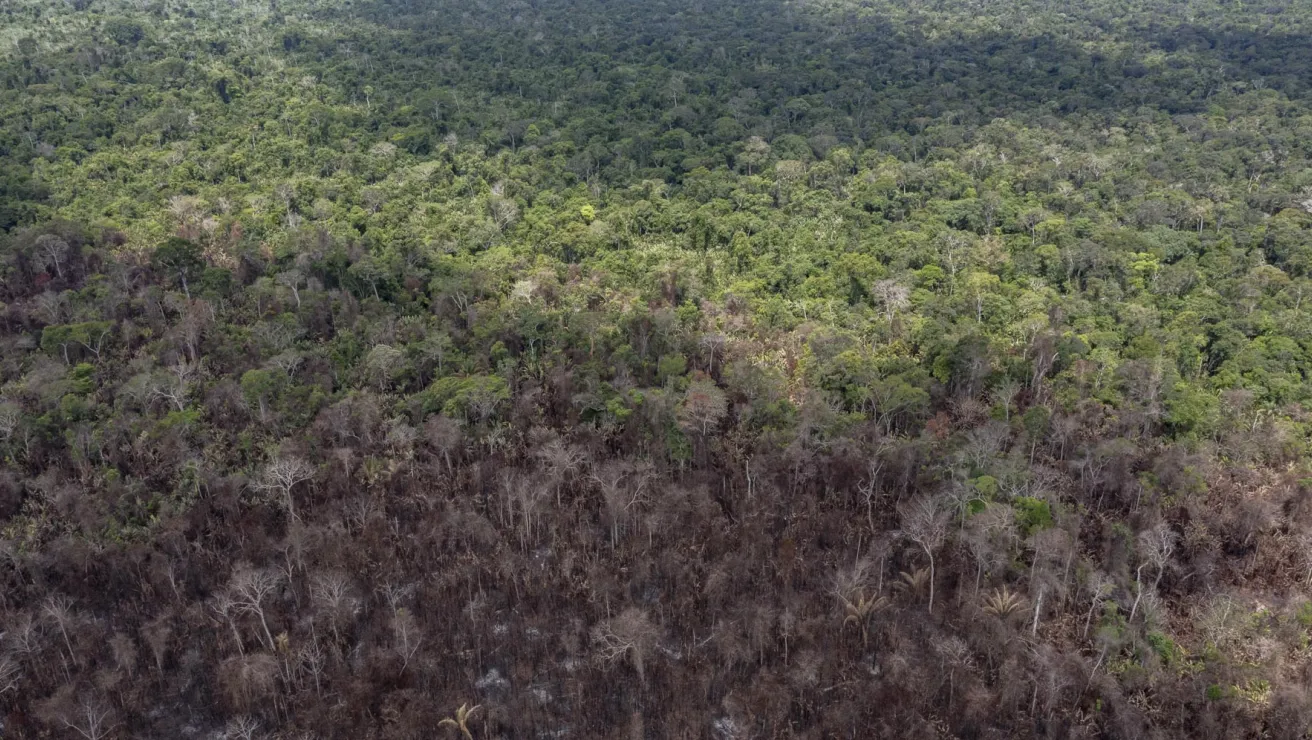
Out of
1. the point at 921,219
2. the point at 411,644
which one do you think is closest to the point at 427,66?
the point at 921,219

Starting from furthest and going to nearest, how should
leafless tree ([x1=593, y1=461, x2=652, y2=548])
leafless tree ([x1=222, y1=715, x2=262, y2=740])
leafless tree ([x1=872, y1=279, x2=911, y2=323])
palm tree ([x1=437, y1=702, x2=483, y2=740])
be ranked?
1. leafless tree ([x1=872, y1=279, x2=911, y2=323])
2. leafless tree ([x1=593, y1=461, x2=652, y2=548])
3. leafless tree ([x1=222, y1=715, x2=262, y2=740])
4. palm tree ([x1=437, y1=702, x2=483, y2=740])

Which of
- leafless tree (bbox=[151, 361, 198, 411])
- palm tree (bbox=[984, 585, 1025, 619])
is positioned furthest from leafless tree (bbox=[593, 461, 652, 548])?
leafless tree (bbox=[151, 361, 198, 411])

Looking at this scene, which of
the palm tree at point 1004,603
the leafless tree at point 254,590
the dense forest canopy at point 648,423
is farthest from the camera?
the palm tree at point 1004,603

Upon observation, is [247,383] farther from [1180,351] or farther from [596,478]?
[1180,351]

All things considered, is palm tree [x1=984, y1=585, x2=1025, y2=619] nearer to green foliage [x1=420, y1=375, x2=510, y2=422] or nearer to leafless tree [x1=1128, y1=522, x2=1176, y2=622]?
leafless tree [x1=1128, y1=522, x2=1176, y2=622]

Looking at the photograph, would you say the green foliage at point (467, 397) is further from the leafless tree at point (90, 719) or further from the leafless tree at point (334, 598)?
the leafless tree at point (90, 719)

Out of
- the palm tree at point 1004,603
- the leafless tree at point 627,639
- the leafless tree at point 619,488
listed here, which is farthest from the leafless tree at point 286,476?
the palm tree at point 1004,603

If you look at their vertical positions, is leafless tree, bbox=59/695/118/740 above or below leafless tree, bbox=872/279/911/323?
below

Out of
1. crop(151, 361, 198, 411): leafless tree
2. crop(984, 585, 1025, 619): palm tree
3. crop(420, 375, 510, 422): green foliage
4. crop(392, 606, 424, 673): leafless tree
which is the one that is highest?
crop(151, 361, 198, 411): leafless tree
